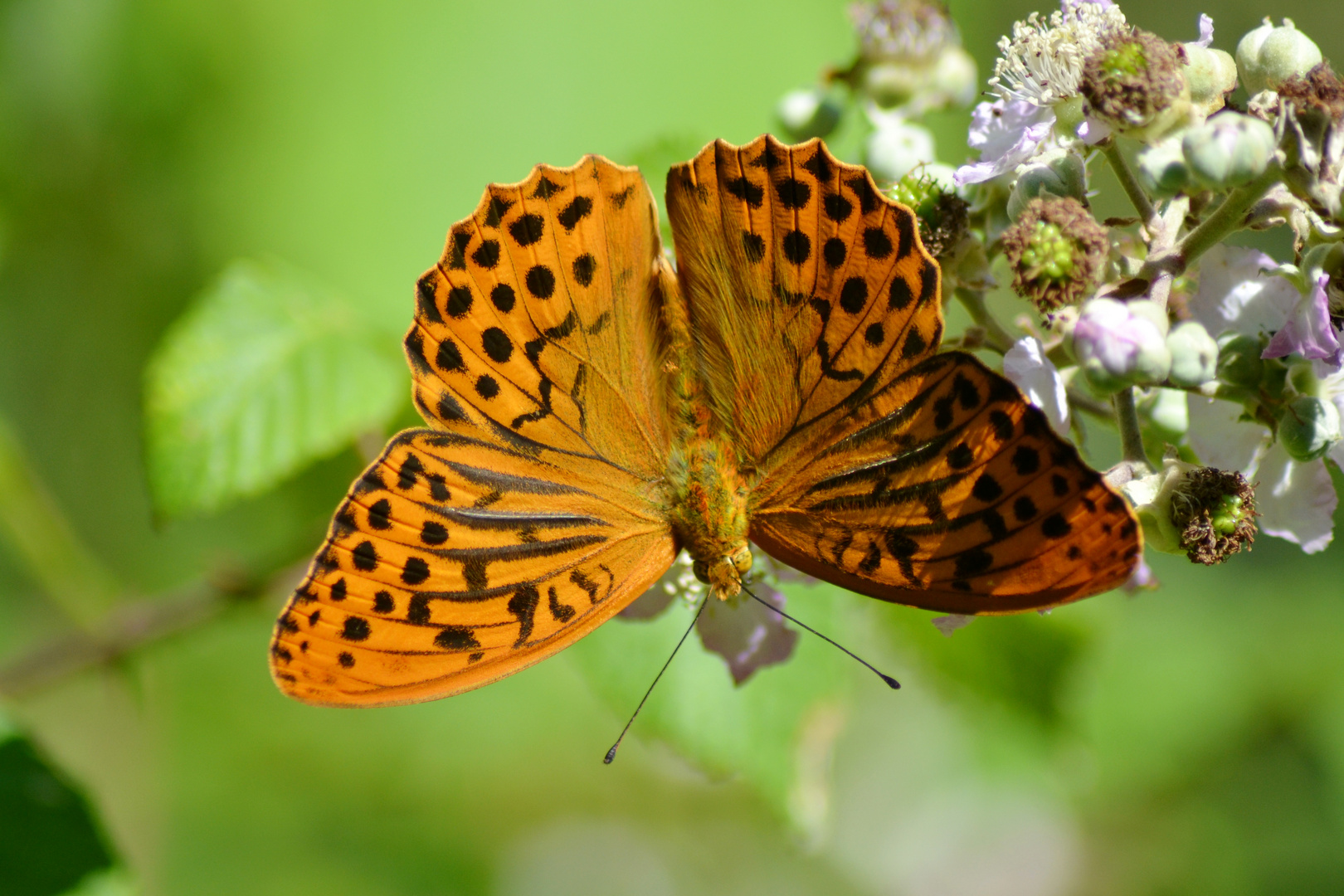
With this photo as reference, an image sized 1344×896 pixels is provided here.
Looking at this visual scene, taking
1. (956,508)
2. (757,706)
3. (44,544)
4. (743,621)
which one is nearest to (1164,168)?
(956,508)

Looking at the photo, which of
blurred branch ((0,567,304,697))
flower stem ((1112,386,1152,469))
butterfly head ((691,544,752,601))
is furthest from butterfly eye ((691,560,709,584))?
blurred branch ((0,567,304,697))

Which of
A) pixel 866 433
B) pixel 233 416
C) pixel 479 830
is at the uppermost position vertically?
pixel 866 433

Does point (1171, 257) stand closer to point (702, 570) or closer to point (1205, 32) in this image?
point (1205, 32)

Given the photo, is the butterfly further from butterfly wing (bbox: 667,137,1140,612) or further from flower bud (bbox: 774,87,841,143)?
flower bud (bbox: 774,87,841,143)

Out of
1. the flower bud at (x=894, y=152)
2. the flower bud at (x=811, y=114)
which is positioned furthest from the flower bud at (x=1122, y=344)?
the flower bud at (x=811, y=114)

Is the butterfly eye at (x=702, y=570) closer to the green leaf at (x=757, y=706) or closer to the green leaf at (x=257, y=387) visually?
the green leaf at (x=757, y=706)

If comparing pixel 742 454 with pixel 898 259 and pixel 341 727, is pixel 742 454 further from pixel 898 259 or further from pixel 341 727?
pixel 341 727

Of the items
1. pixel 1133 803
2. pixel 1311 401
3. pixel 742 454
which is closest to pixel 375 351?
pixel 742 454
